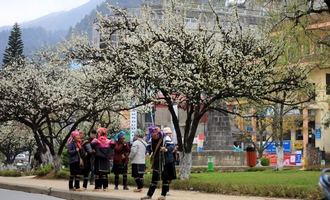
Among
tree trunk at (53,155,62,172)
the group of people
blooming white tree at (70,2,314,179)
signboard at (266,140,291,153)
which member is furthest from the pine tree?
the group of people

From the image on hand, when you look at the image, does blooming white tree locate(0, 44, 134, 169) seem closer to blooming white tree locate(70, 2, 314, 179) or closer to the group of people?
blooming white tree locate(70, 2, 314, 179)

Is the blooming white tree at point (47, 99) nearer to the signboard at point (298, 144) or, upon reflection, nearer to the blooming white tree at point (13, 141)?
the blooming white tree at point (13, 141)

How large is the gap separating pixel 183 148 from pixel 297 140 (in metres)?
49.7

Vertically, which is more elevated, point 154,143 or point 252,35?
point 252,35

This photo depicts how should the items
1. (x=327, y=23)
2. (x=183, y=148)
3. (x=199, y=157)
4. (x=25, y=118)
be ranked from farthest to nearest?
(x=199, y=157) → (x=25, y=118) → (x=327, y=23) → (x=183, y=148)

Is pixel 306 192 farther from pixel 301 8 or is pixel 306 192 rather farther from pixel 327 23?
pixel 327 23

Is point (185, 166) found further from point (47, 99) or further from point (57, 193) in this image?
point (47, 99)

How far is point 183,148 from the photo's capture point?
69.8 ft

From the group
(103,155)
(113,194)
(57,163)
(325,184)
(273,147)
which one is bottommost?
(113,194)

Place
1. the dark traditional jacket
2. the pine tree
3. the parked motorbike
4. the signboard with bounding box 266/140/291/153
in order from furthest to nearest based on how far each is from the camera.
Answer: the pine tree < the signboard with bounding box 266/140/291/153 < the dark traditional jacket < the parked motorbike

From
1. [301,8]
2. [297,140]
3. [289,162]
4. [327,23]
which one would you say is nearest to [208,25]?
[301,8]

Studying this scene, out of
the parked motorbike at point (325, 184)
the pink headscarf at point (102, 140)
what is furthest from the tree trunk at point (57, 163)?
the parked motorbike at point (325, 184)

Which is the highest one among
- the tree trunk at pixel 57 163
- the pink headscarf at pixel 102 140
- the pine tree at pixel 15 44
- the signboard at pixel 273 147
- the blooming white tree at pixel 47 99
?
the pine tree at pixel 15 44

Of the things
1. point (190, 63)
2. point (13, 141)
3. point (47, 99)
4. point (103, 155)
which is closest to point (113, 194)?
point (103, 155)
